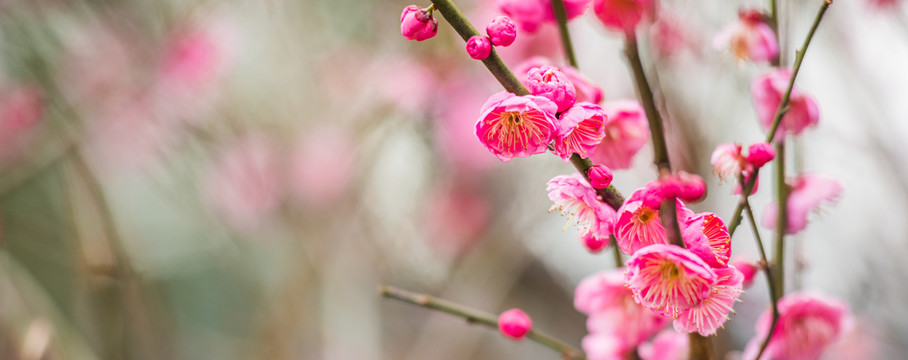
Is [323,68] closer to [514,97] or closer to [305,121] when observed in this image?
[305,121]

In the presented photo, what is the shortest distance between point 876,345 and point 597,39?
49.1 inches

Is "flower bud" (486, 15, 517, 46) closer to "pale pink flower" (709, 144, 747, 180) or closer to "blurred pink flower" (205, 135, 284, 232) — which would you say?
"pale pink flower" (709, 144, 747, 180)

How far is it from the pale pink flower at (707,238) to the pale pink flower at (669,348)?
0.16 meters

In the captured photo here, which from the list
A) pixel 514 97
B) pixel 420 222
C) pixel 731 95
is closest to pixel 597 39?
pixel 731 95

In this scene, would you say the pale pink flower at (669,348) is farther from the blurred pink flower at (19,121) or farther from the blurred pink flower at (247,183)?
the blurred pink flower at (19,121)

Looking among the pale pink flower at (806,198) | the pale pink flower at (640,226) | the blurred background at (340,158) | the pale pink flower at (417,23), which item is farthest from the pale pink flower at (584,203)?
the blurred background at (340,158)

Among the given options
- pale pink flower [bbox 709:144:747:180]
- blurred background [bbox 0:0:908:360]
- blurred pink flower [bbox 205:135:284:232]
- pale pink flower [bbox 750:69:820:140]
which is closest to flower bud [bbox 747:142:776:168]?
pale pink flower [bbox 709:144:747:180]

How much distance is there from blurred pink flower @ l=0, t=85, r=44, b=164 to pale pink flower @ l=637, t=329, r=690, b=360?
147 cm

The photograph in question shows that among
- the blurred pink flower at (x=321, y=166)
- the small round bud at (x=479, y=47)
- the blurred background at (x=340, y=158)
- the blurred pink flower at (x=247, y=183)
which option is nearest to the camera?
the small round bud at (x=479, y=47)

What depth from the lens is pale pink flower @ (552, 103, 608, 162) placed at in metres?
0.28

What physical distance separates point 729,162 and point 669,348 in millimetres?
181

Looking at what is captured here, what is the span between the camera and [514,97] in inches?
11.1

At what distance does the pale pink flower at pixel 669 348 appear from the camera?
1.48 ft

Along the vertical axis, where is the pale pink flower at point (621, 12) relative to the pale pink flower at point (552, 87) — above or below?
below
